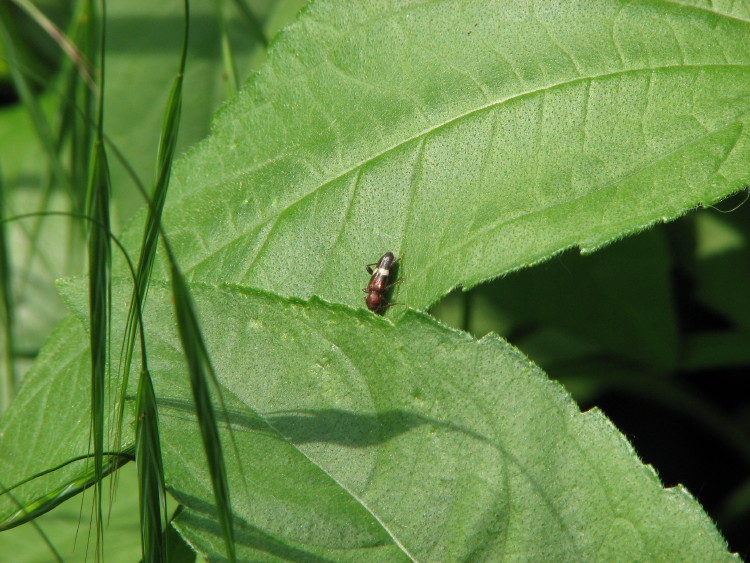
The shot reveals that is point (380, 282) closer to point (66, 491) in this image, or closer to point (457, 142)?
point (457, 142)

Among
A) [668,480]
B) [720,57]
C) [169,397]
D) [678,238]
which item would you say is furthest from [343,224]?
[668,480]

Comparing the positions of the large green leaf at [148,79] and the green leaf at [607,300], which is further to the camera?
the large green leaf at [148,79]

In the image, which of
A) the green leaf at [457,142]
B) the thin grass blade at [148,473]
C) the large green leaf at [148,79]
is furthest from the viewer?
the large green leaf at [148,79]

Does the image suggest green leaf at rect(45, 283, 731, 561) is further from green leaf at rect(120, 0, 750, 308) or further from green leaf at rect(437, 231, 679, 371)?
green leaf at rect(437, 231, 679, 371)

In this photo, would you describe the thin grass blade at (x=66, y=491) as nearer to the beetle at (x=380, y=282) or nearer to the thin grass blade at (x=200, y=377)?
the thin grass blade at (x=200, y=377)

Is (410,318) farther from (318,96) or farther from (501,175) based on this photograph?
(318,96)

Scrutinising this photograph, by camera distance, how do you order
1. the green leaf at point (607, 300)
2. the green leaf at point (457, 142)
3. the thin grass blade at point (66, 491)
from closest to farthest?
the thin grass blade at point (66, 491) → the green leaf at point (457, 142) → the green leaf at point (607, 300)

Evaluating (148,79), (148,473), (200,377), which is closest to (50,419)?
(148,473)

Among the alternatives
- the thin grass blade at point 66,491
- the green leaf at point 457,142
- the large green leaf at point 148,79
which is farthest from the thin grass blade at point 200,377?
the large green leaf at point 148,79
